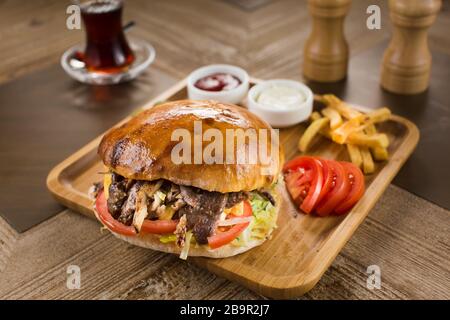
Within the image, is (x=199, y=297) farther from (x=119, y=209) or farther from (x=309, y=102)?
(x=309, y=102)

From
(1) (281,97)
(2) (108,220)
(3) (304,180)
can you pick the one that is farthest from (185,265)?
(1) (281,97)

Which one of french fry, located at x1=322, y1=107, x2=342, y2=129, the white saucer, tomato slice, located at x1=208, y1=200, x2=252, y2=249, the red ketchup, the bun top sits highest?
the bun top

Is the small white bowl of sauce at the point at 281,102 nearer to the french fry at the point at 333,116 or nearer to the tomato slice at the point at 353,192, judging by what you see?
the french fry at the point at 333,116

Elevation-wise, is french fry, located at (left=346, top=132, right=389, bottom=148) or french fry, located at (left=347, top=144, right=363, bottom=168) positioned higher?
french fry, located at (left=346, top=132, right=389, bottom=148)

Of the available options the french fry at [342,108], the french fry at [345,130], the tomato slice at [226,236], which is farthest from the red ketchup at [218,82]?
the tomato slice at [226,236]

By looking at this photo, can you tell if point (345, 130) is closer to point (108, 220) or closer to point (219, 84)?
point (219, 84)

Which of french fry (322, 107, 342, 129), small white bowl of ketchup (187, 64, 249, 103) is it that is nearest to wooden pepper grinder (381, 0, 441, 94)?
french fry (322, 107, 342, 129)

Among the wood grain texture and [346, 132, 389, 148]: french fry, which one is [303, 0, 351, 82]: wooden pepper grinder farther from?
the wood grain texture
